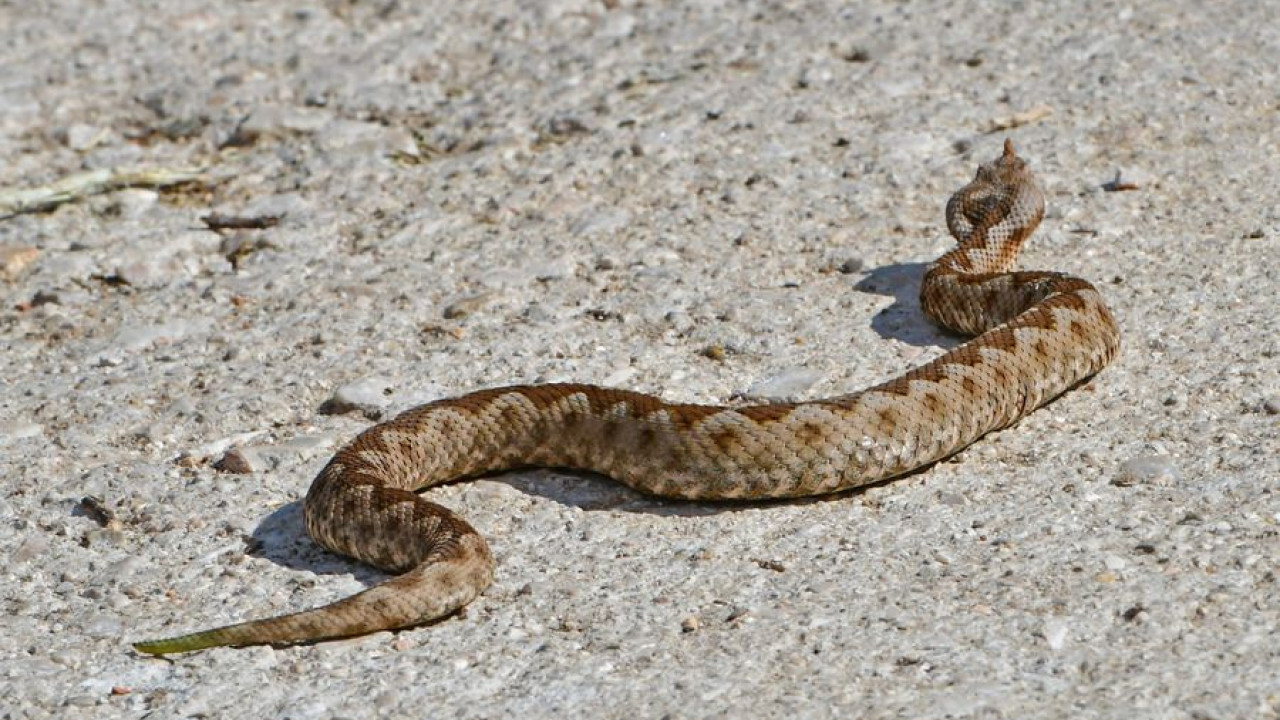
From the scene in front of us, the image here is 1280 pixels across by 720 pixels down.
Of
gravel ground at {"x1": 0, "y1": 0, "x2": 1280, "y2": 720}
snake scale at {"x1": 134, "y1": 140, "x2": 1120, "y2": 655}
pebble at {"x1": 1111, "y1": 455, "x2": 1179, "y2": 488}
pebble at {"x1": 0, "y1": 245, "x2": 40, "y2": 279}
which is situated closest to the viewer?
gravel ground at {"x1": 0, "y1": 0, "x2": 1280, "y2": 720}

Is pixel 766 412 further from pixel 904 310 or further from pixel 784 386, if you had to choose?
pixel 904 310

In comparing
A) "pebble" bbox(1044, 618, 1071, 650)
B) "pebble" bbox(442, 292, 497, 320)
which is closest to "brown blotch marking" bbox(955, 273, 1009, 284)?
"pebble" bbox(442, 292, 497, 320)

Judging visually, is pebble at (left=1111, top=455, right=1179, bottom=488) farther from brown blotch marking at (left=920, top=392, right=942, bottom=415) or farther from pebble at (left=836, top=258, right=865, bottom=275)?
pebble at (left=836, top=258, right=865, bottom=275)

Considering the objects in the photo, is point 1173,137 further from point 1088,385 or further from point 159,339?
point 159,339

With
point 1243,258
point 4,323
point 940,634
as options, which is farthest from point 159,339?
point 1243,258

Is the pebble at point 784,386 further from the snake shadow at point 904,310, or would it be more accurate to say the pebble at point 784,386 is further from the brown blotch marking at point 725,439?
the brown blotch marking at point 725,439

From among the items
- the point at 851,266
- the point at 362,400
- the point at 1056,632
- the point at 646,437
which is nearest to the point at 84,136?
the point at 362,400
